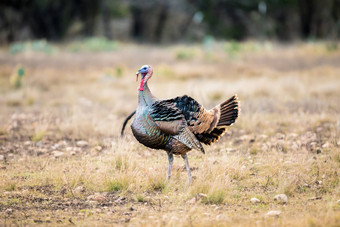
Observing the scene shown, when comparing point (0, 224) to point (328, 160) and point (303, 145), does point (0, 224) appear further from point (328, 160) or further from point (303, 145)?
point (303, 145)

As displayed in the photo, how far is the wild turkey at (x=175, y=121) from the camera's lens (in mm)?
5637

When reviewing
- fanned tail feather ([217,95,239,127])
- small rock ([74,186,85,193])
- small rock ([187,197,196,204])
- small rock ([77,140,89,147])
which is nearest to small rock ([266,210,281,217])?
small rock ([187,197,196,204])

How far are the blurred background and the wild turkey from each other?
90.6ft

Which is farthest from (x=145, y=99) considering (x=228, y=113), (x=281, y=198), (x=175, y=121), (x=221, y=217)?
(x=281, y=198)

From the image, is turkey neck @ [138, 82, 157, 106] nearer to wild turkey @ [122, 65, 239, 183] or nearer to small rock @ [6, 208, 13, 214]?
wild turkey @ [122, 65, 239, 183]

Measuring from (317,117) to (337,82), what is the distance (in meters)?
5.29

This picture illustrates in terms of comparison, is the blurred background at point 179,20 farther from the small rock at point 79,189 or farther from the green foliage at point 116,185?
the green foliage at point 116,185

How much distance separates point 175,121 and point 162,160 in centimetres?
156

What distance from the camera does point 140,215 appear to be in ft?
16.1

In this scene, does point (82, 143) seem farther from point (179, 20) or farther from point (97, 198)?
point (179, 20)

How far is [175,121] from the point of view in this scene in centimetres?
570

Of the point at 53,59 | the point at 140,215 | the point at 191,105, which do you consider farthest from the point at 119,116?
the point at 53,59

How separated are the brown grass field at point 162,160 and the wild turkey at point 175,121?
1.67 feet

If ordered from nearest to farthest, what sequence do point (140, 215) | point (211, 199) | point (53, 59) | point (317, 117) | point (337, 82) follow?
point (140, 215) → point (211, 199) → point (317, 117) → point (337, 82) → point (53, 59)
